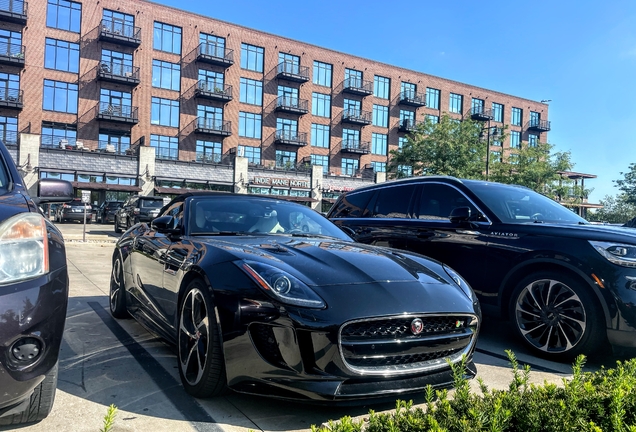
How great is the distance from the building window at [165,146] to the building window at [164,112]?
1.22 meters

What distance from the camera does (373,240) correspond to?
6156mm

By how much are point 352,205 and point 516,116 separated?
63023 mm

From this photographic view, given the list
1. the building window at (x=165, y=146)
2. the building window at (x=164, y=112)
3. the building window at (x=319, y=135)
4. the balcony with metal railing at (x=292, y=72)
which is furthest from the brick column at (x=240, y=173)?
the balcony with metal railing at (x=292, y=72)

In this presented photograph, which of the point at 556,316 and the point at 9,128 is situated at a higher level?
the point at 9,128

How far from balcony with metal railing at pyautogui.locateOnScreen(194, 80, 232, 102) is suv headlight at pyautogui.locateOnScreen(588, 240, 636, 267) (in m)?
41.4

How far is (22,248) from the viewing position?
7.43 ft

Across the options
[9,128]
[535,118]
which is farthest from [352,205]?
[535,118]

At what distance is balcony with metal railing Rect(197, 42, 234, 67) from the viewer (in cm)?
4238

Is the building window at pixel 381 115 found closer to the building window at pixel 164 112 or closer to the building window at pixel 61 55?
the building window at pixel 164 112

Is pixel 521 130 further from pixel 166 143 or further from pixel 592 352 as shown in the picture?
pixel 592 352

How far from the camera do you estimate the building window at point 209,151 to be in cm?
4150

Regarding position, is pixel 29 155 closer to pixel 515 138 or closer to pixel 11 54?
pixel 11 54

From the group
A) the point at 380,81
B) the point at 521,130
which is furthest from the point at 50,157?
the point at 521,130

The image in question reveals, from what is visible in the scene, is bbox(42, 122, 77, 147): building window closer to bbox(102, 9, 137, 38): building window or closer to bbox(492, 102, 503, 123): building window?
bbox(102, 9, 137, 38): building window
